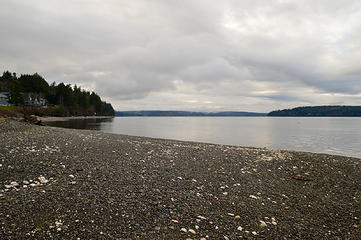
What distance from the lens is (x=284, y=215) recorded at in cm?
756

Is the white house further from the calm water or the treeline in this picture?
the calm water

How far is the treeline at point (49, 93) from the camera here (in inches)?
3760

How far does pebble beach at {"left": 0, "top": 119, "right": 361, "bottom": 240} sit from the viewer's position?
233 inches

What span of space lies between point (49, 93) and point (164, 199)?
143 m

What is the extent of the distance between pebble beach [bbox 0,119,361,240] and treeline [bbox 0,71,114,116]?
106 m

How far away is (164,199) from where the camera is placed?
7898mm

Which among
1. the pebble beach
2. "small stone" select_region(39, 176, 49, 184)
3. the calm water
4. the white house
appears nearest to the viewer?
the pebble beach

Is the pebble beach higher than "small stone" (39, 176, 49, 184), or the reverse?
"small stone" (39, 176, 49, 184)

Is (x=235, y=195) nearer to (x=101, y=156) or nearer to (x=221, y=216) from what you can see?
(x=221, y=216)

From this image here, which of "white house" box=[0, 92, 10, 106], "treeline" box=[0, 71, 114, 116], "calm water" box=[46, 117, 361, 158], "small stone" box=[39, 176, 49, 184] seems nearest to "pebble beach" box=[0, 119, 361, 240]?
"small stone" box=[39, 176, 49, 184]

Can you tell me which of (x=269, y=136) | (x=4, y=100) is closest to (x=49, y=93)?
(x=4, y=100)

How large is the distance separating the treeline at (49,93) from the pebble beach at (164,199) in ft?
349

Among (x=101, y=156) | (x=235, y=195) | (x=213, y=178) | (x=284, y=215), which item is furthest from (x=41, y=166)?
(x=284, y=215)

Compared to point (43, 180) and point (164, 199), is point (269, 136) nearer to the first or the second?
point (164, 199)
